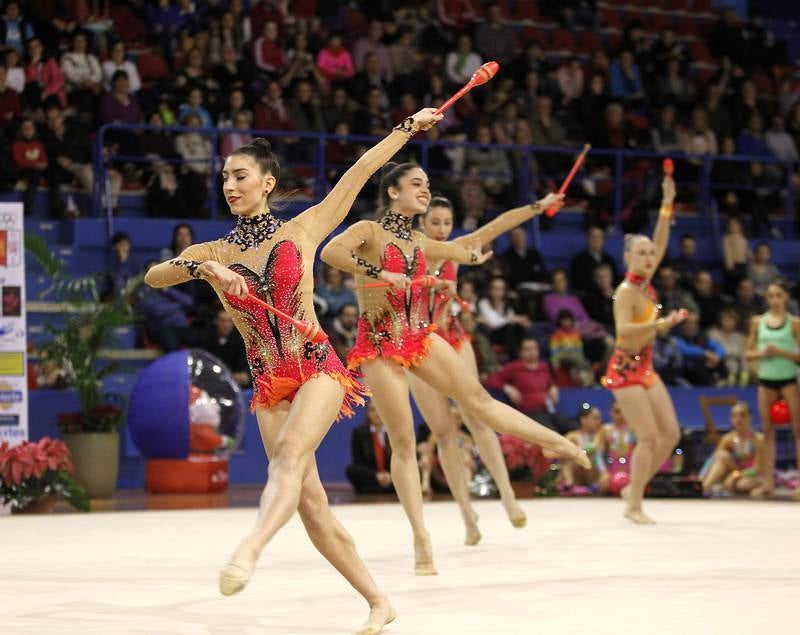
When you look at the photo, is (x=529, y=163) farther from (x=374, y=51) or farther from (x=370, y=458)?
(x=370, y=458)

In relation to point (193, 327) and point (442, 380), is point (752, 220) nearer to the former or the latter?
point (193, 327)

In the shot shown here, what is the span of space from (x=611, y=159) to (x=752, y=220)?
5.65 ft

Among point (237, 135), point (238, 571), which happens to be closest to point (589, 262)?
point (237, 135)

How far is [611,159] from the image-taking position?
1488cm

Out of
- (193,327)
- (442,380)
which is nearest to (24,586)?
(442,380)

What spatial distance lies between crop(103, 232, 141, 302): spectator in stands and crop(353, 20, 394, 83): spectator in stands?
3.75 m

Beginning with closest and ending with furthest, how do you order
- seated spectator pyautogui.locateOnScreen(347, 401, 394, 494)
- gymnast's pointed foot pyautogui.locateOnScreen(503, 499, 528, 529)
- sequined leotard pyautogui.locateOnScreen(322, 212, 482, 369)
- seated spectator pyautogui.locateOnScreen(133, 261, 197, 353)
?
sequined leotard pyautogui.locateOnScreen(322, 212, 482, 369) → gymnast's pointed foot pyautogui.locateOnScreen(503, 499, 528, 529) → seated spectator pyautogui.locateOnScreen(347, 401, 394, 494) → seated spectator pyautogui.locateOnScreen(133, 261, 197, 353)

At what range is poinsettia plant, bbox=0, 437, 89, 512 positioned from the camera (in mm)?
9141

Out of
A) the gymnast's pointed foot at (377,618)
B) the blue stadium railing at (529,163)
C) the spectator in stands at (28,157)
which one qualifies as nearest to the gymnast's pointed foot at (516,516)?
the gymnast's pointed foot at (377,618)

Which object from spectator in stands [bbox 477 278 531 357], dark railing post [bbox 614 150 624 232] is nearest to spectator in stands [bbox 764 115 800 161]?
dark railing post [bbox 614 150 624 232]

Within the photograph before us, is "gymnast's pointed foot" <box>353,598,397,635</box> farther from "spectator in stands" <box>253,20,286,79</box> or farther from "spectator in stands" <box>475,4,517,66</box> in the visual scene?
"spectator in stands" <box>475,4,517,66</box>

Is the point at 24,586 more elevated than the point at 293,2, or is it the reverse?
the point at 293,2

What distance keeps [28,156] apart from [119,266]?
133cm

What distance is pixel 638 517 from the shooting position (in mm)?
7996
